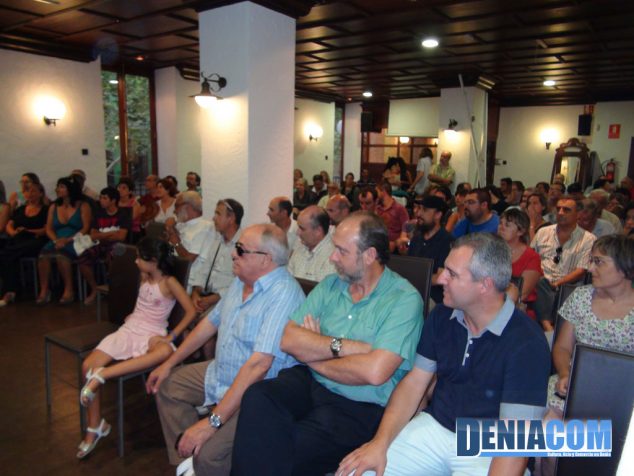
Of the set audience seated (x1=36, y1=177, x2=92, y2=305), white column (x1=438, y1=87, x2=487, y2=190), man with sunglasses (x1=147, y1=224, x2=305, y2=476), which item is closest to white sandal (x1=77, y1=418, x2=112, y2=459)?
man with sunglasses (x1=147, y1=224, x2=305, y2=476)

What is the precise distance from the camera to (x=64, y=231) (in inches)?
205

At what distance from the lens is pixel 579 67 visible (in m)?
7.39

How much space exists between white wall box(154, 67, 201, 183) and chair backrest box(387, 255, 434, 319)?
621 centimetres

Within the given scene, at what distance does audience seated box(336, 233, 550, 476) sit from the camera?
149 cm

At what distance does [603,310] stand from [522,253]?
40.9 inches

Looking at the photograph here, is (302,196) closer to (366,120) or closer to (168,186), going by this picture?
(168,186)

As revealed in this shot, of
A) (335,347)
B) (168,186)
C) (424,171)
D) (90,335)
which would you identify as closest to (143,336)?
(90,335)

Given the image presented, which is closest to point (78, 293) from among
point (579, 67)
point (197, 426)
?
point (197, 426)

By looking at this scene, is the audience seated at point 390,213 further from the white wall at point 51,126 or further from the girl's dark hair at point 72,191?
the white wall at point 51,126

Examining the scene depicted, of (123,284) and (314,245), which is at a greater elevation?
(314,245)

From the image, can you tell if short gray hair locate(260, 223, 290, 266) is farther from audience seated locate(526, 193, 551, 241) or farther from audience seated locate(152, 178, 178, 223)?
audience seated locate(152, 178, 178, 223)

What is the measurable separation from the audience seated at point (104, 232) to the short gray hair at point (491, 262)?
445 centimetres

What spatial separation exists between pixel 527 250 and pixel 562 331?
3.26 feet

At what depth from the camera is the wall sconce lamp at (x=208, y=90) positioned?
4273 mm
